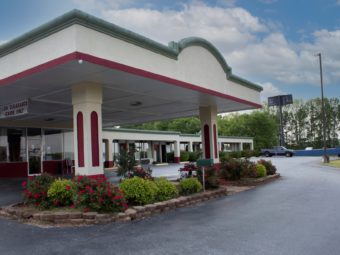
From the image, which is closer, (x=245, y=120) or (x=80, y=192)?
(x=80, y=192)

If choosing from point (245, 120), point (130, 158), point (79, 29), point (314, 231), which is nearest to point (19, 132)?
point (130, 158)

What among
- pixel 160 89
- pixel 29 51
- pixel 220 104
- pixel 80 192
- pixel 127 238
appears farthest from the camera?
pixel 220 104

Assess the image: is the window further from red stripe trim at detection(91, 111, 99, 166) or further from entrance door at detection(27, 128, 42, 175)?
red stripe trim at detection(91, 111, 99, 166)

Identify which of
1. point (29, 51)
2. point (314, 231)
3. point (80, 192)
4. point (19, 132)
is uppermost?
point (29, 51)

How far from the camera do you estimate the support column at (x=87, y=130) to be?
10.3 meters

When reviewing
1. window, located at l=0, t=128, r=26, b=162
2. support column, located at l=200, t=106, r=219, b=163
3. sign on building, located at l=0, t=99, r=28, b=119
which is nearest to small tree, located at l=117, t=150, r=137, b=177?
sign on building, located at l=0, t=99, r=28, b=119

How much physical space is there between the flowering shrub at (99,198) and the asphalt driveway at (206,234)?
2.27ft

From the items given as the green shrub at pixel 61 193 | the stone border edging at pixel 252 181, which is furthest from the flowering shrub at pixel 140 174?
the stone border edging at pixel 252 181

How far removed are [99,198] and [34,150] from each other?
15166mm

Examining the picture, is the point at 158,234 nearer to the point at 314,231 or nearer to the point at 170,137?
the point at 314,231

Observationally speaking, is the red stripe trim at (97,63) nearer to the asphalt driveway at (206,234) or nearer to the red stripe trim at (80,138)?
the red stripe trim at (80,138)

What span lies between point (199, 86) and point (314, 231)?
730 centimetres

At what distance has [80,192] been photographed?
8.48 meters

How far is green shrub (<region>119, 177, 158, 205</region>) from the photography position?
9156 mm
